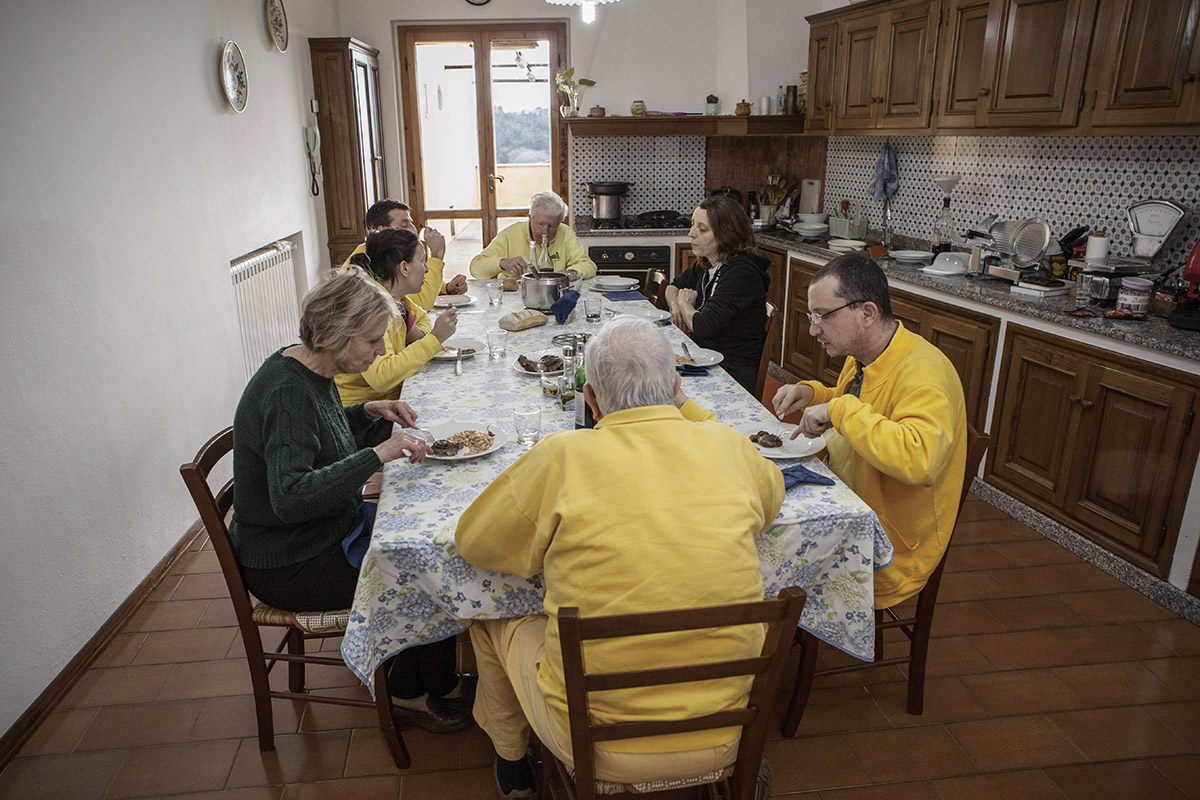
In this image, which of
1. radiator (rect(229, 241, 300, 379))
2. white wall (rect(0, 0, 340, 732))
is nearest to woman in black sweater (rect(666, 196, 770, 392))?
white wall (rect(0, 0, 340, 732))

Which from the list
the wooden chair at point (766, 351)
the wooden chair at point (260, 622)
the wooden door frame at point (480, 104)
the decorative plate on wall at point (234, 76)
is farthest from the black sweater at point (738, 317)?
the wooden door frame at point (480, 104)

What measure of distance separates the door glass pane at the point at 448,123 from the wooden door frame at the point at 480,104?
0.19ft

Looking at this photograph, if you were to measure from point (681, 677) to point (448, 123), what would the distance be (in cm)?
609

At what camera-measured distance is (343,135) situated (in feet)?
18.0

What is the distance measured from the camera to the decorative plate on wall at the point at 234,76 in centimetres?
379

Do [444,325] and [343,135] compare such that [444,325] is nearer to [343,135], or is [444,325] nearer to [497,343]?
[497,343]

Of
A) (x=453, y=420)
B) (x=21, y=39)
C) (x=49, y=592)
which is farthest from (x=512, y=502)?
(x=21, y=39)

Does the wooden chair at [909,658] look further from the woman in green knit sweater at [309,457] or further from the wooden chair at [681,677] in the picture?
the woman in green knit sweater at [309,457]

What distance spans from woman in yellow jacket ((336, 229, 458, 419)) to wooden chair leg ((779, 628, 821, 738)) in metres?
1.42

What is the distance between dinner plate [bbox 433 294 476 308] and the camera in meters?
3.72

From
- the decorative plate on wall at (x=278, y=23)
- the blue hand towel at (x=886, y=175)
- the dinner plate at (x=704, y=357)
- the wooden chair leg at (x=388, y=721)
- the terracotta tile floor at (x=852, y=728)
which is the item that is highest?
the decorative plate on wall at (x=278, y=23)

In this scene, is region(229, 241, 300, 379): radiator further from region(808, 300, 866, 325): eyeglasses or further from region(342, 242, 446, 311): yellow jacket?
region(808, 300, 866, 325): eyeglasses

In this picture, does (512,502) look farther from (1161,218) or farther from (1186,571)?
(1161,218)

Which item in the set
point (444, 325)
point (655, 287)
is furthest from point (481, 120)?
point (444, 325)
